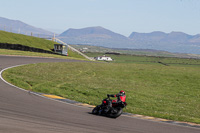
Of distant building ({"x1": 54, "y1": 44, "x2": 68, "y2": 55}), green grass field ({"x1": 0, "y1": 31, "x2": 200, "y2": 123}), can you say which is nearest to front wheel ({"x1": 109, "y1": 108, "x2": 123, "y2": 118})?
green grass field ({"x1": 0, "y1": 31, "x2": 200, "y2": 123})

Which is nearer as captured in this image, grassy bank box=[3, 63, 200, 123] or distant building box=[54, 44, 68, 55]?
grassy bank box=[3, 63, 200, 123]

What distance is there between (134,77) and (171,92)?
6.65 m

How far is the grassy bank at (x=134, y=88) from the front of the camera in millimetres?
17616

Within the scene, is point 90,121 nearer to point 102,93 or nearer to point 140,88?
point 102,93

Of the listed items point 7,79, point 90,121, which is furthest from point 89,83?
point 90,121

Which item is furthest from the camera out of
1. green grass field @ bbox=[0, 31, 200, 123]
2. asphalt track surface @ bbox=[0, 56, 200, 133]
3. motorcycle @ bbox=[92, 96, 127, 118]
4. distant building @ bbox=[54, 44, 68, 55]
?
distant building @ bbox=[54, 44, 68, 55]

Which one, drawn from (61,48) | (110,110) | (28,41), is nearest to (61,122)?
(110,110)

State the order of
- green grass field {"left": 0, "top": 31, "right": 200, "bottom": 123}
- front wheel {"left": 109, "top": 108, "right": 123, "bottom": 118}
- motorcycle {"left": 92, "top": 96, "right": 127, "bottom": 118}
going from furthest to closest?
green grass field {"left": 0, "top": 31, "right": 200, "bottom": 123} → motorcycle {"left": 92, "top": 96, "right": 127, "bottom": 118} → front wheel {"left": 109, "top": 108, "right": 123, "bottom": 118}

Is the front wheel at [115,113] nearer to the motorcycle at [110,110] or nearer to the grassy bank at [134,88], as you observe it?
the motorcycle at [110,110]

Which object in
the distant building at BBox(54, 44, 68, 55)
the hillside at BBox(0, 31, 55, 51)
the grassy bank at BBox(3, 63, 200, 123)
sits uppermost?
the hillside at BBox(0, 31, 55, 51)

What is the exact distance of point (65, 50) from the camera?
76.1 metres

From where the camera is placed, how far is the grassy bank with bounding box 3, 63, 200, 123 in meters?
17.6

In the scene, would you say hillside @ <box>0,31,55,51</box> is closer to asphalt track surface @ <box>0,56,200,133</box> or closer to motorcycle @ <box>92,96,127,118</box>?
asphalt track surface @ <box>0,56,200,133</box>

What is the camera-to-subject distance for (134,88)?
24.1m
